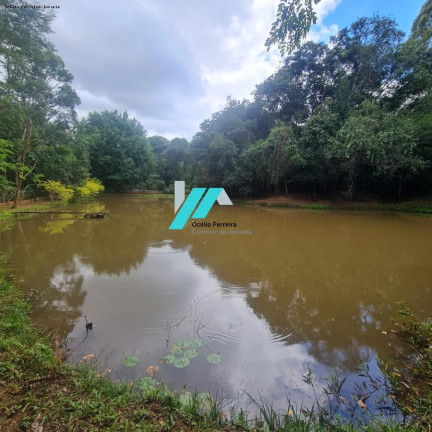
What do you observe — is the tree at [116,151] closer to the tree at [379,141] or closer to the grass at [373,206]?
the grass at [373,206]

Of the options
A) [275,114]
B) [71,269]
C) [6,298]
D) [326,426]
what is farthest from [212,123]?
[326,426]

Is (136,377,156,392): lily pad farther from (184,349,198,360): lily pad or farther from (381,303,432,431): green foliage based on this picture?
(381,303,432,431): green foliage

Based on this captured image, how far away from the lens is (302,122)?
17.2m

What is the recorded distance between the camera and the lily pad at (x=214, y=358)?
2322 millimetres

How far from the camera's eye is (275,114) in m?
19.2

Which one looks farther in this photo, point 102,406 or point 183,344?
point 183,344

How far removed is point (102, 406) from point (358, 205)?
1616 centimetres

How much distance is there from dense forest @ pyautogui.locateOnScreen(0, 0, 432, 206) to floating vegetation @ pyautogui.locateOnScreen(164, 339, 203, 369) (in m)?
7.71

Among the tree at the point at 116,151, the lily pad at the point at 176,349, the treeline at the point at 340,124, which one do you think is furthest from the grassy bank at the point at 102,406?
the tree at the point at 116,151

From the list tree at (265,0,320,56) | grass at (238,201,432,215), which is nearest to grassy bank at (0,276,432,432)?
tree at (265,0,320,56)

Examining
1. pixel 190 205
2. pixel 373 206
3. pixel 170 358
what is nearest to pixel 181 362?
pixel 170 358

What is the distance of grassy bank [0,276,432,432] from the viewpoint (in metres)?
1.37

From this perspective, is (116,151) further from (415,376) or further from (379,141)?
(415,376)

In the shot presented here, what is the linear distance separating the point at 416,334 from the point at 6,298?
4669 millimetres
